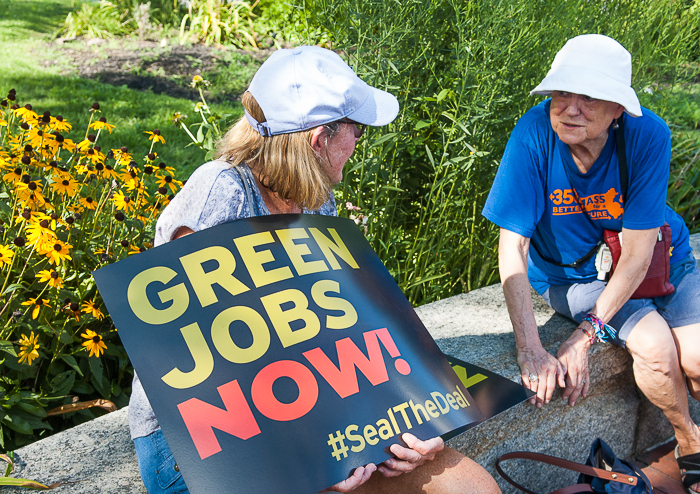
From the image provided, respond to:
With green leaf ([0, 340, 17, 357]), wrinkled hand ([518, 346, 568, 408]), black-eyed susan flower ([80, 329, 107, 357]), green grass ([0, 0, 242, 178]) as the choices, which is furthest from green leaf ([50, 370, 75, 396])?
green grass ([0, 0, 242, 178])

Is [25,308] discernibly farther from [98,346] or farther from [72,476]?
[72,476]

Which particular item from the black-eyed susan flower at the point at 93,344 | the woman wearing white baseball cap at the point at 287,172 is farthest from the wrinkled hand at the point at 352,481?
Result: the black-eyed susan flower at the point at 93,344

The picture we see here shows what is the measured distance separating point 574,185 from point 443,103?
88 cm

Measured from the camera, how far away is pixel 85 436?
1.63 meters

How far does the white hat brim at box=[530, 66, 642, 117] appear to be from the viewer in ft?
6.32

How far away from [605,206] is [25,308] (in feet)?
6.87

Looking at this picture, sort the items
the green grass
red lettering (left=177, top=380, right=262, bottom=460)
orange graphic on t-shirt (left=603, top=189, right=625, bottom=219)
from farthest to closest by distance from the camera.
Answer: the green grass < orange graphic on t-shirt (left=603, top=189, right=625, bottom=219) < red lettering (left=177, top=380, right=262, bottom=460)

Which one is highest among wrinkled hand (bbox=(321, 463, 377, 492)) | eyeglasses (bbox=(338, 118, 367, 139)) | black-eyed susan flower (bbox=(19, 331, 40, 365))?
eyeglasses (bbox=(338, 118, 367, 139))

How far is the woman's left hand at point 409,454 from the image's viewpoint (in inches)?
51.4

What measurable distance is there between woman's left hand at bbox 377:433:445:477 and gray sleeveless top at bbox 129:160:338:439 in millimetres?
557

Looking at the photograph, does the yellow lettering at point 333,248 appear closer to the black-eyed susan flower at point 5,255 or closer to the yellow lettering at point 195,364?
the yellow lettering at point 195,364

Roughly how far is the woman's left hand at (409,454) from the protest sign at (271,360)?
0.07 ft

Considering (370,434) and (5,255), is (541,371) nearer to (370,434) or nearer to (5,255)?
(370,434)

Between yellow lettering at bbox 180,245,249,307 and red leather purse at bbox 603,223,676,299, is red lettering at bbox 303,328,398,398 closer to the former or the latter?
yellow lettering at bbox 180,245,249,307
